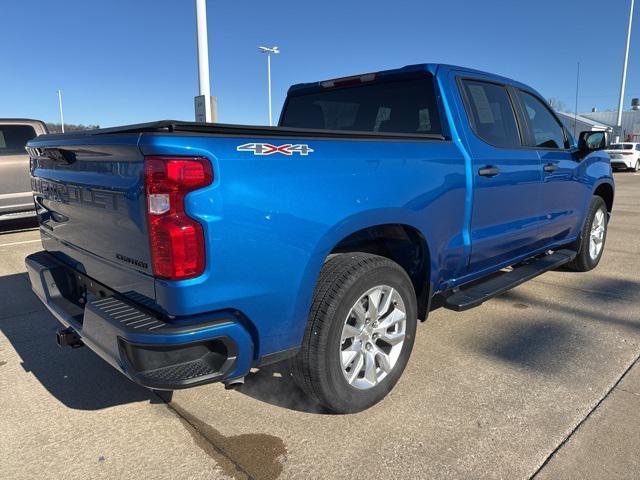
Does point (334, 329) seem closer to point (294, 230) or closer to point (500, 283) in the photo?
point (294, 230)

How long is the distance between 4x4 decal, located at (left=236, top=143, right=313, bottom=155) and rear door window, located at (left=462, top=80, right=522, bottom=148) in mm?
1657

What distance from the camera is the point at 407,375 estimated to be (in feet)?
10.3

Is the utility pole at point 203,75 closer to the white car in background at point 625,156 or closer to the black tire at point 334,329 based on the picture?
the black tire at point 334,329

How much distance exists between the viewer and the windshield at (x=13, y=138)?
26.8ft

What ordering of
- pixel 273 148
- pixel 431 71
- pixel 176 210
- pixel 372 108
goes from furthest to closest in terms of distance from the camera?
pixel 372 108 < pixel 431 71 < pixel 273 148 < pixel 176 210

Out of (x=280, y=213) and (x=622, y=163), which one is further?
(x=622, y=163)

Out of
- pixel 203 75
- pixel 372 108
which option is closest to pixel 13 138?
pixel 203 75

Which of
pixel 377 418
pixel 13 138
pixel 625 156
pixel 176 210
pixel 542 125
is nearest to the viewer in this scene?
pixel 176 210

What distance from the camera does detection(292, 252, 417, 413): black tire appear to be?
7.92 ft

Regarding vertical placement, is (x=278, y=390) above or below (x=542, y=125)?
below

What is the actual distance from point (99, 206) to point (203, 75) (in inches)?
298

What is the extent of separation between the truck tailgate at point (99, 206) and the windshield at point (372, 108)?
1999mm

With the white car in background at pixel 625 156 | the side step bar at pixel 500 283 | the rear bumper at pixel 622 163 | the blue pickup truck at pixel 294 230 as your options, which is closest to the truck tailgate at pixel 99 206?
the blue pickup truck at pixel 294 230

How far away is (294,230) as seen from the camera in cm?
219
